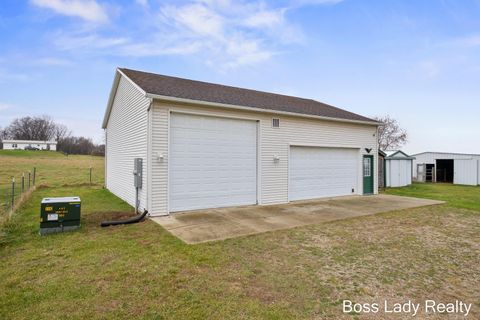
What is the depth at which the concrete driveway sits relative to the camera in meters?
5.79

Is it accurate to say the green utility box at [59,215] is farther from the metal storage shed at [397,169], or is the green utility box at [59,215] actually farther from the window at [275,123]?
the metal storage shed at [397,169]

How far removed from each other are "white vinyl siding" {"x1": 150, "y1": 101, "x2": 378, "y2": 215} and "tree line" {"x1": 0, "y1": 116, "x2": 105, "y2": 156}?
2645 inches

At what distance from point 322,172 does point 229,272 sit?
810 cm

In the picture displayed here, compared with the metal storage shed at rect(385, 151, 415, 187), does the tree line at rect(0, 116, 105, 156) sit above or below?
above

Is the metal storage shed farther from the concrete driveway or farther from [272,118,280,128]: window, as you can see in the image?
[272,118,280,128]: window

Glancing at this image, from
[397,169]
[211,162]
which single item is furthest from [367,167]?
[211,162]

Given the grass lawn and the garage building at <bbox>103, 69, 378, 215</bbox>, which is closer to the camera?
the grass lawn

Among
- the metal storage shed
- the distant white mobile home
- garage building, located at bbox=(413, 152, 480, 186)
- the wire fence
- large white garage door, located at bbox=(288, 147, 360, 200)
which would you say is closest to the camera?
the wire fence

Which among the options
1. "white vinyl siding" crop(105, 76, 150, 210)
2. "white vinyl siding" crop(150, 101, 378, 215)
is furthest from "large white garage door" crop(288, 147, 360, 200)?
"white vinyl siding" crop(105, 76, 150, 210)

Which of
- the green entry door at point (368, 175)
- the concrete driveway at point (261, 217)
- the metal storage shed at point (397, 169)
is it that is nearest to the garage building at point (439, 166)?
the metal storage shed at point (397, 169)

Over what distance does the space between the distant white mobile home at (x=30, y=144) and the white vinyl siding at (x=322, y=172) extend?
240ft

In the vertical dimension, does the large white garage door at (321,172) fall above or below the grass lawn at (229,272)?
above

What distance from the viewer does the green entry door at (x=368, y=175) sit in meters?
12.2

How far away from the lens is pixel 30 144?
A: 2598 inches
